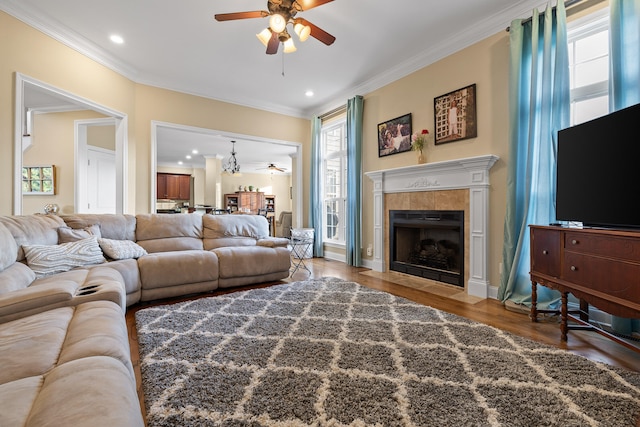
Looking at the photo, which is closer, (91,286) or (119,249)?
(91,286)

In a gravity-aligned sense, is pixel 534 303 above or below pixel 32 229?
below

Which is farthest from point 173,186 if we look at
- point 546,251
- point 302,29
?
point 546,251

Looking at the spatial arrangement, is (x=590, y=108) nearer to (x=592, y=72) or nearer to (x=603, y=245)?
(x=592, y=72)

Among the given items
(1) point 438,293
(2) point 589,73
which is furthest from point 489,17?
(1) point 438,293

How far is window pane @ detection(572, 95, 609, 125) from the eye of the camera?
2.51 m

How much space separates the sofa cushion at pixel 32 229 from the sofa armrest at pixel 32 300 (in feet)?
4.13

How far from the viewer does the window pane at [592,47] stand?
2.54 meters

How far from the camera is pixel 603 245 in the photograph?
1854 millimetres

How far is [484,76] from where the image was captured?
322 centimetres

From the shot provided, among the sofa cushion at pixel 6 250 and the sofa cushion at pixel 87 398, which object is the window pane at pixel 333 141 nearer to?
the sofa cushion at pixel 6 250

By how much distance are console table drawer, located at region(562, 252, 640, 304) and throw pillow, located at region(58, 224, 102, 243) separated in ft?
13.9

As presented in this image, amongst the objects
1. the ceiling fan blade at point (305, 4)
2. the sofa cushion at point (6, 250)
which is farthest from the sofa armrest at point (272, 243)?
the ceiling fan blade at point (305, 4)

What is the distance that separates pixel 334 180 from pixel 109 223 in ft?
12.2

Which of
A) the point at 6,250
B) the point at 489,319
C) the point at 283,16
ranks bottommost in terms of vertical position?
the point at 489,319
